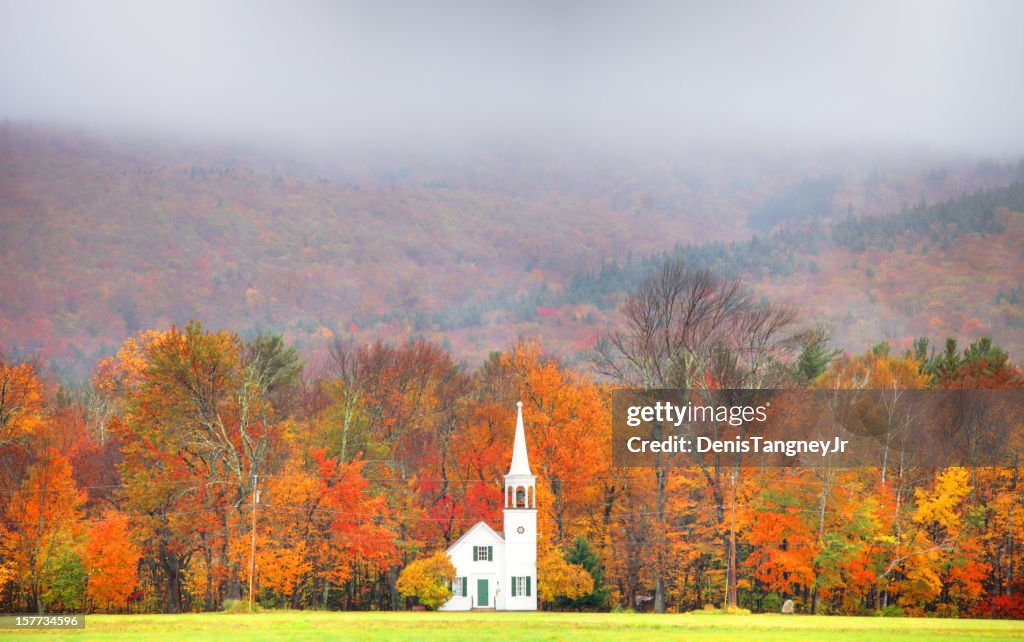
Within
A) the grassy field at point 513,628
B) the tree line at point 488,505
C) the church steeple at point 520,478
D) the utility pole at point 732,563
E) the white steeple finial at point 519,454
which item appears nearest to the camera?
the grassy field at point 513,628

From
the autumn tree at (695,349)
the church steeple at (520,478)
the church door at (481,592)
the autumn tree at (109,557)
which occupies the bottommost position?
the church door at (481,592)

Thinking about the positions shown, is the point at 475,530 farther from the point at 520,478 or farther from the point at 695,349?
the point at 695,349

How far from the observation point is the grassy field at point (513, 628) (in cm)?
5359

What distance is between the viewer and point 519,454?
76.2 meters

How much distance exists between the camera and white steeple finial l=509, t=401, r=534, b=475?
75.6 meters

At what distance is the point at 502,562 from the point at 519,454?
6.43 m

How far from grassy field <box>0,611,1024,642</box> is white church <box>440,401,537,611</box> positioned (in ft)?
27.5

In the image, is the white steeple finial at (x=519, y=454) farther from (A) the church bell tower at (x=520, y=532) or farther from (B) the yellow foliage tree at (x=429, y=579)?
(B) the yellow foliage tree at (x=429, y=579)

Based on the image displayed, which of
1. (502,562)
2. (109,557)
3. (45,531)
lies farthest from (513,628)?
(45,531)

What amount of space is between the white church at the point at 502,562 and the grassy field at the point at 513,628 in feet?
27.5

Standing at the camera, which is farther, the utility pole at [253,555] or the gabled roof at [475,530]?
the gabled roof at [475,530]

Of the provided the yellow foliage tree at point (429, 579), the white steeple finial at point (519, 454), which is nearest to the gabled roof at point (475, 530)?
the yellow foliage tree at point (429, 579)

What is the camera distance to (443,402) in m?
92.8

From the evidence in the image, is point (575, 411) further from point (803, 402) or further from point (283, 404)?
point (283, 404)
